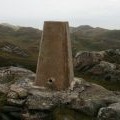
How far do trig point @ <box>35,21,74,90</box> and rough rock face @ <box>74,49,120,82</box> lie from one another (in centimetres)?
2164

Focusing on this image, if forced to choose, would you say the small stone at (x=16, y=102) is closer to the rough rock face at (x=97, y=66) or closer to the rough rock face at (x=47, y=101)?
the rough rock face at (x=47, y=101)

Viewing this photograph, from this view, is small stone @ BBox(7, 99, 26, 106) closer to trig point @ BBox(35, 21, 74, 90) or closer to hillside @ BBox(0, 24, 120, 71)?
trig point @ BBox(35, 21, 74, 90)

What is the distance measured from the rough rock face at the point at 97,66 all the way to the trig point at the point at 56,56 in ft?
71.0

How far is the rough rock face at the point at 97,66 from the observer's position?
49969 millimetres

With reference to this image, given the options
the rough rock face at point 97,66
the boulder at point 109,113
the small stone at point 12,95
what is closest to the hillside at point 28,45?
the rough rock face at point 97,66

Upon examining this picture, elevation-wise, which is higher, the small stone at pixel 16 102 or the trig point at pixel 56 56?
the trig point at pixel 56 56

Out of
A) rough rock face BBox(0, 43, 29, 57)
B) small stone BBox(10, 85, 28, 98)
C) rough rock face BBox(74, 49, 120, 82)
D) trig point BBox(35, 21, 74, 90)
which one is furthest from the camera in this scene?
rough rock face BBox(0, 43, 29, 57)

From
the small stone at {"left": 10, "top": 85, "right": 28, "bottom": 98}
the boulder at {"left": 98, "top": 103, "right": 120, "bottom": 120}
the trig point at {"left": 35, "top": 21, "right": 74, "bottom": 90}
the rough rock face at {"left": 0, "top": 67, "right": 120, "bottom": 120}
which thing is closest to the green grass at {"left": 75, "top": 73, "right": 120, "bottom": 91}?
the rough rock face at {"left": 0, "top": 67, "right": 120, "bottom": 120}

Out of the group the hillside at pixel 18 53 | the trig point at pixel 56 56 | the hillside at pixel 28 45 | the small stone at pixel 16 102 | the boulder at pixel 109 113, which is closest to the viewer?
the boulder at pixel 109 113

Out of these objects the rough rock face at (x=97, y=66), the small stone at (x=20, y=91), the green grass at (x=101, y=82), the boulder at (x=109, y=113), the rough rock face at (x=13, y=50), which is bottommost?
the boulder at (x=109, y=113)

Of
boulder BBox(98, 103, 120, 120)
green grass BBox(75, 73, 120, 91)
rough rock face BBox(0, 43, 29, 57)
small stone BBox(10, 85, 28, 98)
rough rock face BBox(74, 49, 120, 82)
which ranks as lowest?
boulder BBox(98, 103, 120, 120)

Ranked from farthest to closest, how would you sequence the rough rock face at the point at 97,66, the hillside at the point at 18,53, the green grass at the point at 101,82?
the hillside at the point at 18,53
the rough rock face at the point at 97,66
the green grass at the point at 101,82

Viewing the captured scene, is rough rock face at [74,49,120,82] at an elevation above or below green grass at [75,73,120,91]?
above

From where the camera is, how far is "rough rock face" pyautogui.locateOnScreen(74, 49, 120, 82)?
4997 centimetres
